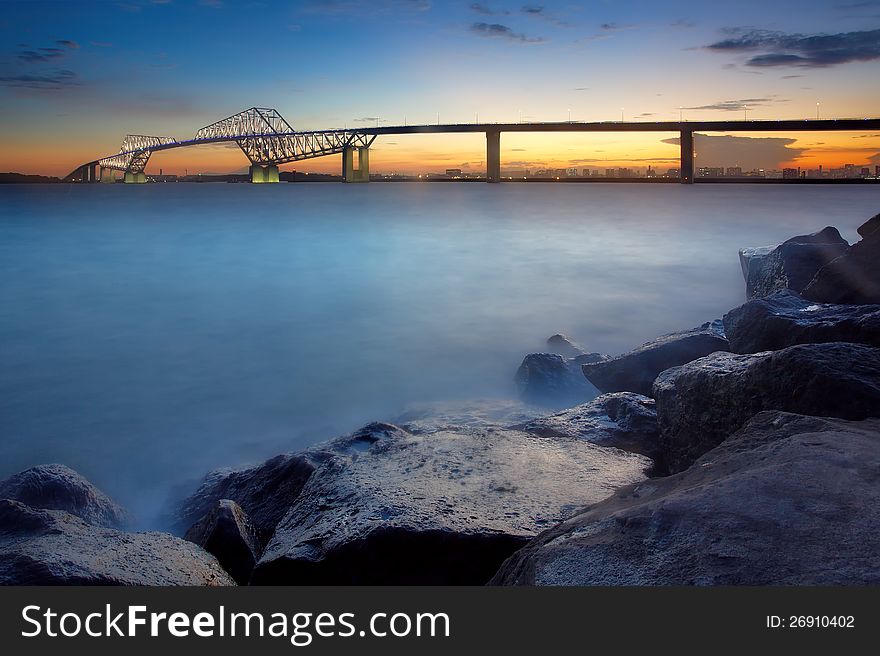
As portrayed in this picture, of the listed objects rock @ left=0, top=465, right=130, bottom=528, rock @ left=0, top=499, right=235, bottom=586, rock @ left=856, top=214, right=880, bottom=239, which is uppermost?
rock @ left=856, top=214, right=880, bottom=239

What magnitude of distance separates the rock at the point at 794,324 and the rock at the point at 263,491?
262 cm

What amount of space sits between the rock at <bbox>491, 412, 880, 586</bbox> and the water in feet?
10.1

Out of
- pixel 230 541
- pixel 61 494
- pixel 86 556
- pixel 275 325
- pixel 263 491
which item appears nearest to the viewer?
pixel 86 556

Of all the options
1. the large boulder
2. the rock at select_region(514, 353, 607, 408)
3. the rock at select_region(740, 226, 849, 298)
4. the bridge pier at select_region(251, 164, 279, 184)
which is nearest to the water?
the rock at select_region(514, 353, 607, 408)

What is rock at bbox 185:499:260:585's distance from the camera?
2.78 meters

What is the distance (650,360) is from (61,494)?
147 inches

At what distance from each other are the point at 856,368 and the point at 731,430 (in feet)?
1.80

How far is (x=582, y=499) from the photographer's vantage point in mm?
2654

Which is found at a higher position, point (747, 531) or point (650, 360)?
point (747, 531)

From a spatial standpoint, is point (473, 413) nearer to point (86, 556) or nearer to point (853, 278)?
point (853, 278)

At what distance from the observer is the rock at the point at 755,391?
267 cm

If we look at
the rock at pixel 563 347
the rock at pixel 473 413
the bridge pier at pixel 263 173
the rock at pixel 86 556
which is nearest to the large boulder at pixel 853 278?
the rock at pixel 473 413

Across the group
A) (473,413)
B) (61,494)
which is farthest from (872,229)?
(61,494)

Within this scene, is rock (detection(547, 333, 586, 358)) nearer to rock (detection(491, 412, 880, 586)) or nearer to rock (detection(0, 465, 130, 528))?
rock (detection(0, 465, 130, 528))
